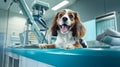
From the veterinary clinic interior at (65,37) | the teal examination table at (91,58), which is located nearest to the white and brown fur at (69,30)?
the veterinary clinic interior at (65,37)

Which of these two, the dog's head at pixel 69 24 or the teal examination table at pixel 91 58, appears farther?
the dog's head at pixel 69 24

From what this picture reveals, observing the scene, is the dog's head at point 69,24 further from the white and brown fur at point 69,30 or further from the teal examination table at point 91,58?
the teal examination table at point 91,58

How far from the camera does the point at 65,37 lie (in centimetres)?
72

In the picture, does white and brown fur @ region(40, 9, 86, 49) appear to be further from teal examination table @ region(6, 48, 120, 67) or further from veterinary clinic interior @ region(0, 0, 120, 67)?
teal examination table @ region(6, 48, 120, 67)

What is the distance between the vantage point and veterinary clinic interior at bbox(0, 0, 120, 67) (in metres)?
0.27

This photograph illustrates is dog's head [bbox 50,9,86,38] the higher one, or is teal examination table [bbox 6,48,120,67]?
dog's head [bbox 50,9,86,38]

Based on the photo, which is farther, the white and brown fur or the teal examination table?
the white and brown fur

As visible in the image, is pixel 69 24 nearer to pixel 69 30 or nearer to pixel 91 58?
pixel 69 30

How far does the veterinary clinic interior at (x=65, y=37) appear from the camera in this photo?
0.27 metres

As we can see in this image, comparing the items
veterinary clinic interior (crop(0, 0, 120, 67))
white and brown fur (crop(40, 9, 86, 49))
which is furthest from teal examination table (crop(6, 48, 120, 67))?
white and brown fur (crop(40, 9, 86, 49))

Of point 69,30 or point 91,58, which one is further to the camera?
point 69,30

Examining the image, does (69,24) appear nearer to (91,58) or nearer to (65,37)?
(65,37)

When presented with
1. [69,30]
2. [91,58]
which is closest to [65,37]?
[69,30]

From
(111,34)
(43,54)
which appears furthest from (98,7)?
(43,54)
